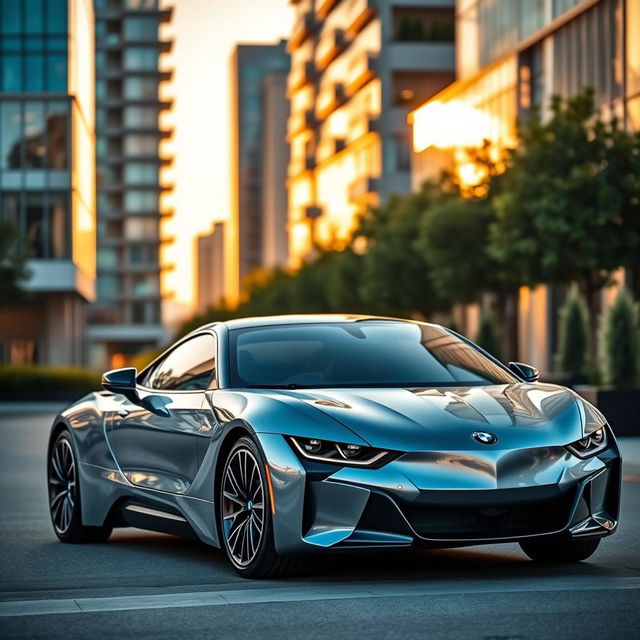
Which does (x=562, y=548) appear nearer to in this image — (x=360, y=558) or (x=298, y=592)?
(x=360, y=558)

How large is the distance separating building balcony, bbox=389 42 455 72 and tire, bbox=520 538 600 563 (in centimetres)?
7289

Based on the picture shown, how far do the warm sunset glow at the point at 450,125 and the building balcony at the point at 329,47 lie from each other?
109 feet

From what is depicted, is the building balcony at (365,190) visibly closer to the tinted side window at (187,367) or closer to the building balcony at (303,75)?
the building balcony at (303,75)

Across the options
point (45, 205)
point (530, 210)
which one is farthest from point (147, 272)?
point (530, 210)

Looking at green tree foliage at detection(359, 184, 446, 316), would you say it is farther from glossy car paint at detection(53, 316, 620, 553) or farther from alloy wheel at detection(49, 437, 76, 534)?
glossy car paint at detection(53, 316, 620, 553)

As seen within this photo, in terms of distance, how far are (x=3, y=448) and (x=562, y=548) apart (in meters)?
16.6

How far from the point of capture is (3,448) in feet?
76.3

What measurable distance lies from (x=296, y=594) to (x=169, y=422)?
5.97ft

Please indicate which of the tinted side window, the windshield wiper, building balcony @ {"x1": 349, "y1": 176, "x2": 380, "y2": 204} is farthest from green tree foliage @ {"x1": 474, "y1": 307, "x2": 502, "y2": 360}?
building balcony @ {"x1": 349, "y1": 176, "x2": 380, "y2": 204}

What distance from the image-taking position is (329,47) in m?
94.1

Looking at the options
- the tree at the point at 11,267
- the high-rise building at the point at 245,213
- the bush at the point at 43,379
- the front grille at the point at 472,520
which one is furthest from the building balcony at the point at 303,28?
the front grille at the point at 472,520

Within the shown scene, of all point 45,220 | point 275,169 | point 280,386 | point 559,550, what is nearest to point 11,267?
point 45,220

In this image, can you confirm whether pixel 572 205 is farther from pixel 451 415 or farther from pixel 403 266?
pixel 451 415

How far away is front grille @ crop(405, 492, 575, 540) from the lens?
6.88 meters
